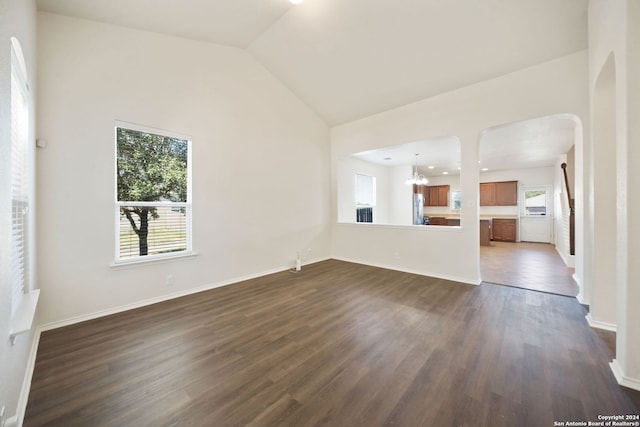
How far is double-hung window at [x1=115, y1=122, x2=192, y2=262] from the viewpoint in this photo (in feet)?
9.95

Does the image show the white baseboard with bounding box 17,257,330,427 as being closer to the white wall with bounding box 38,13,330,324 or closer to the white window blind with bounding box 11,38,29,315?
the white wall with bounding box 38,13,330,324

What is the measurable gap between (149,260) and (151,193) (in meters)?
0.88

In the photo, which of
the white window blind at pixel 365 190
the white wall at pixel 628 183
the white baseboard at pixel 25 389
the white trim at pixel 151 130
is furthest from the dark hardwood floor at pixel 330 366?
the white window blind at pixel 365 190

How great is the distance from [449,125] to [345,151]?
2.24 m

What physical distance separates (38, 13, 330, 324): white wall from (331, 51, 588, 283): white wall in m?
1.35

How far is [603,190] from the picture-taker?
2523mm

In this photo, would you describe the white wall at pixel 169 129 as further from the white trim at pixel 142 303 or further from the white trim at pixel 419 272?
the white trim at pixel 419 272

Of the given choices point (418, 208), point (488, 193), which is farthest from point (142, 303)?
point (488, 193)

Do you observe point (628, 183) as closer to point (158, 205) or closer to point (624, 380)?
point (624, 380)

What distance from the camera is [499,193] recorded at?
29.3 ft

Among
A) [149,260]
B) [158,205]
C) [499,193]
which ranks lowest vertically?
[149,260]

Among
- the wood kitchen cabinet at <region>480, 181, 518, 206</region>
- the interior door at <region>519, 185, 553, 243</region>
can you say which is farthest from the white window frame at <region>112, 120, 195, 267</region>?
the interior door at <region>519, 185, 553, 243</region>

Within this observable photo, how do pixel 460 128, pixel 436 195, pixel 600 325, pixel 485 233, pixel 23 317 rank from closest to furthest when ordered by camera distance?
1. pixel 23 317
2. pixel 600 325
3. pixel 460 128
4. pixel 485 233
5. pixel 436 195

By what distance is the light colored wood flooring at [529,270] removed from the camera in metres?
3.80
